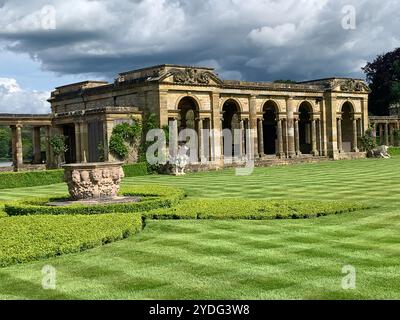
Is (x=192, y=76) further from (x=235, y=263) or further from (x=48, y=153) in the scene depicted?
(x=235, y=263)

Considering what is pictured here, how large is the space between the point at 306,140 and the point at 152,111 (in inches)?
1063

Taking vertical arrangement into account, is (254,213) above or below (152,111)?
below

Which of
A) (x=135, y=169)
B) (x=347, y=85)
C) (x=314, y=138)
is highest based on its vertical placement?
(x=347, y=85)

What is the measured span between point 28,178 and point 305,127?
39.6 metres

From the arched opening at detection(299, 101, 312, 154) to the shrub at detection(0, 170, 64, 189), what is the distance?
106ft

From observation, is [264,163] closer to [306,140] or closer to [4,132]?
[306,140]

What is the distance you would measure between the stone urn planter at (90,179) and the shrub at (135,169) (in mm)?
20940

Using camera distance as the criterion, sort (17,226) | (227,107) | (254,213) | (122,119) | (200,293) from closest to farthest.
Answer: (200,293) → (17,226) → (254,213) → (122,119) → (227,107)

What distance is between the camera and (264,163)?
5309cm

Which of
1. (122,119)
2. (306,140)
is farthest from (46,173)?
(306,140)

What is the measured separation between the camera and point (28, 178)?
37656 millimetres

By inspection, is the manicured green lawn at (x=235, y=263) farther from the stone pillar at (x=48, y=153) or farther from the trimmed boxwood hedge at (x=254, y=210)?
the stone pillar at (x=48, y=153)

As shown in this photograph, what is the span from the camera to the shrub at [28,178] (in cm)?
3668

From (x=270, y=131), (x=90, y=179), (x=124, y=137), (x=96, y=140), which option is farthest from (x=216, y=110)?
(x=90, y=179)
